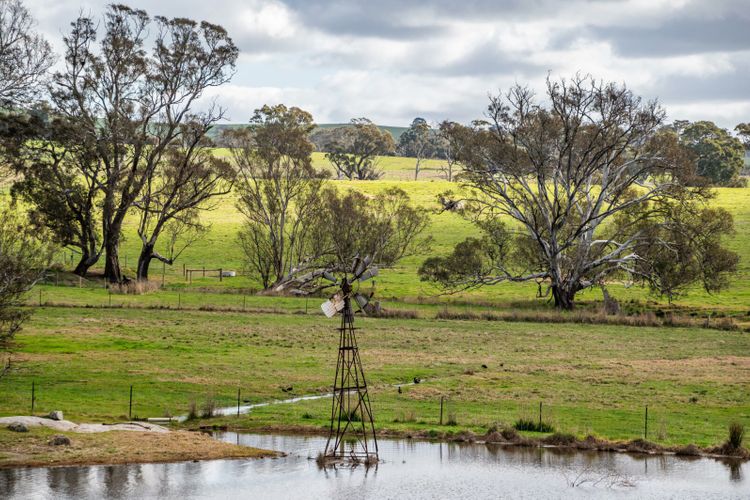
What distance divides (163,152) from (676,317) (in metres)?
42.5

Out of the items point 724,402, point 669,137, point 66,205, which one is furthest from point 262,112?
point 724,402

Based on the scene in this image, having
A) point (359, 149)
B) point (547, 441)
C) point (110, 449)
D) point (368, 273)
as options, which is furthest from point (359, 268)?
point (359, 149)

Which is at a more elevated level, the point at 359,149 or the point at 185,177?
the point at 359,149

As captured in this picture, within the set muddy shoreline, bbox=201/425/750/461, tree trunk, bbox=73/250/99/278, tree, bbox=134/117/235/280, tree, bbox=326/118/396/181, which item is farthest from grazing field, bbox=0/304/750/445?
tree, bbox=326/118/396/181

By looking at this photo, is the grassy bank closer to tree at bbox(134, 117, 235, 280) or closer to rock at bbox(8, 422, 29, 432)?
rock at bbox(8, 422, 29, 432)

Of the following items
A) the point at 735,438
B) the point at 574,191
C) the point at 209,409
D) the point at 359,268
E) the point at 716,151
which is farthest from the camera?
the point at 716,151

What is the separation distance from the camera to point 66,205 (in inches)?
3204

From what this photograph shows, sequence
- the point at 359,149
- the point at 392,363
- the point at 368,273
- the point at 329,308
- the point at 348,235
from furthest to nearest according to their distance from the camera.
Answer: the point at 359,149 < the point at 348,235 < the point at 392,363 < the point at 368,273 < the point at 329,308

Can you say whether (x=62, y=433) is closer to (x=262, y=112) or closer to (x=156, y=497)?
(x=156, y=497)

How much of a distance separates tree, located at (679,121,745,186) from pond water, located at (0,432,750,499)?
132 meters

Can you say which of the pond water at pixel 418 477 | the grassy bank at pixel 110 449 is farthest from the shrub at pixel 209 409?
the pond water at pixel 418 477

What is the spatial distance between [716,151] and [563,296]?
9329 centimetres

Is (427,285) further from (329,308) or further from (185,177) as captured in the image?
(329,308)

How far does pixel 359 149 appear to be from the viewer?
184 meters
